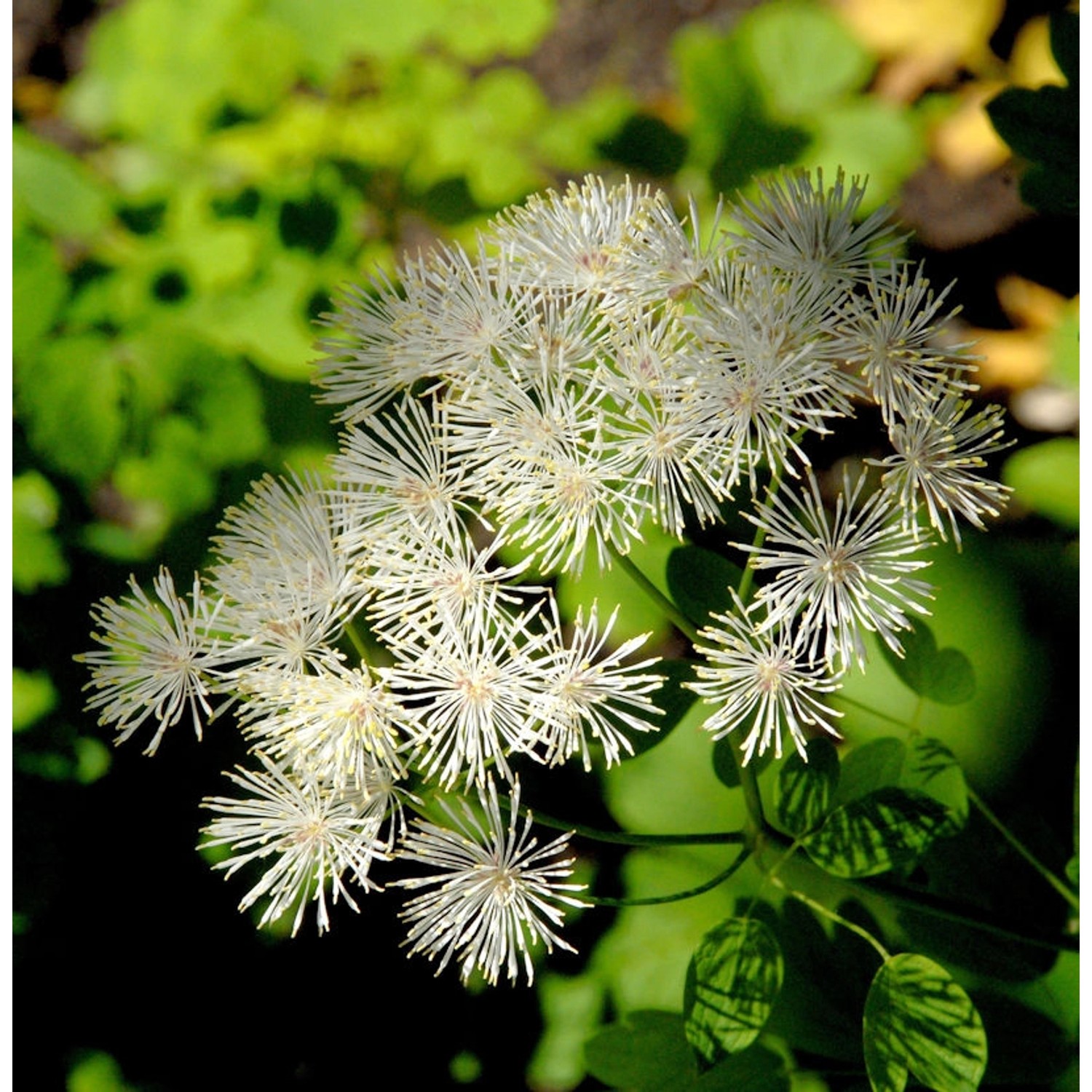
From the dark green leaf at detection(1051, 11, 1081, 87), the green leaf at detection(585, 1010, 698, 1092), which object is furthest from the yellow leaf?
the green leaf at detection(585, 1010, 698, 1092)

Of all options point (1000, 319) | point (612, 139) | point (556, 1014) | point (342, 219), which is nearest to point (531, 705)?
point (556, 1014)

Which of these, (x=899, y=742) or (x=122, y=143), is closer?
(x=899, y=742)

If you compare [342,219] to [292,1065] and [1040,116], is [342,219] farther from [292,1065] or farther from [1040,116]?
[292,1065]

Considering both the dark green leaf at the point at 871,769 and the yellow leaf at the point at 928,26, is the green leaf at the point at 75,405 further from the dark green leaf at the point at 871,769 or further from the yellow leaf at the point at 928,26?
the yellow leaf at the point at 928,26

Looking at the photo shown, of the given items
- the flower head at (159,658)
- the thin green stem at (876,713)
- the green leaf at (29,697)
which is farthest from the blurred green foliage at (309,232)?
the flower head at (159,658)

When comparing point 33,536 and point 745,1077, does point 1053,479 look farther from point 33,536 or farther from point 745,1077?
point 33,536

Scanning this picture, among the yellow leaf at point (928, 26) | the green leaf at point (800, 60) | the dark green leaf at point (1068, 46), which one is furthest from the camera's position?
the yellow leaf at point (928, 26)
